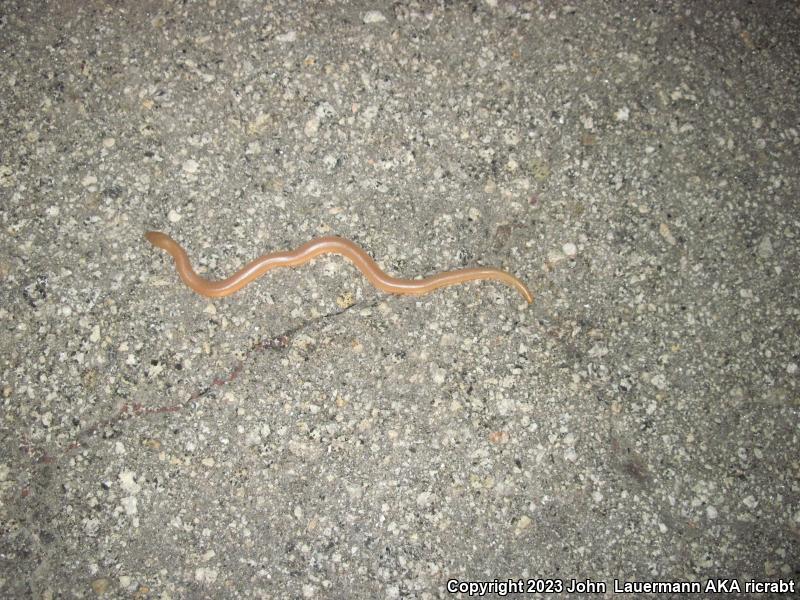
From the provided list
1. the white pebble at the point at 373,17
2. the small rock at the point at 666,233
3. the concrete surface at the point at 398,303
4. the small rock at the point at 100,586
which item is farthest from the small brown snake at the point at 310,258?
the small rock at the point at 100,586

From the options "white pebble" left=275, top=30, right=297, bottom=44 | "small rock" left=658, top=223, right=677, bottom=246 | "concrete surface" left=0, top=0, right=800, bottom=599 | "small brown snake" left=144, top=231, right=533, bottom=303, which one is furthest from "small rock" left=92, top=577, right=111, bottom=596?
"small rock" left=658, top=223, right=677, bottom=246

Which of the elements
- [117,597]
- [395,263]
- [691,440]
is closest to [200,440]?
[117,597]

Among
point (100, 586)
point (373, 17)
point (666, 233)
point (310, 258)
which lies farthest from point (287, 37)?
point (100, 586)

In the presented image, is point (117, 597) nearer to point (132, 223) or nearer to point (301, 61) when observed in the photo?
point (132, 223)

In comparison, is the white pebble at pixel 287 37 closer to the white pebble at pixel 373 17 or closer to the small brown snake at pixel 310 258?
the white pebble at pixel 373 17

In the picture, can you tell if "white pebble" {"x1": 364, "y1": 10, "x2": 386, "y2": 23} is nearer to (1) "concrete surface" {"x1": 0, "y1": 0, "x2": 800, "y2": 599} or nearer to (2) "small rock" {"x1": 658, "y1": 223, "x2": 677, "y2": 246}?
(1) "concrete surface" {"x1": 0, "y1": 0, "x2": 800, "y2": 599}

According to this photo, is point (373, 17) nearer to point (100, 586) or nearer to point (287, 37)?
point (287, 37)
